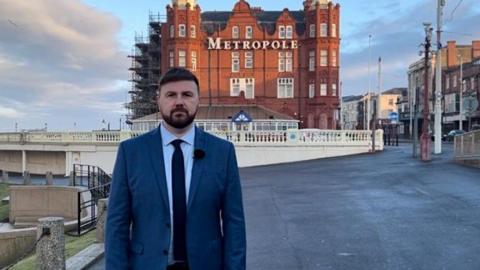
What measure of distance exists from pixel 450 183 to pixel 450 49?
280 feet

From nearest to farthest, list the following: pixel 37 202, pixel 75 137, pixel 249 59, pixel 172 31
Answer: pixel 37 202 → pixel 75 137 → pixel 172 31 → pixel 249 59

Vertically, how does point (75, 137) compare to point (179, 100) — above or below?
below

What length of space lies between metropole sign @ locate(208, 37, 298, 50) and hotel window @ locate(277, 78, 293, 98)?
3.69m

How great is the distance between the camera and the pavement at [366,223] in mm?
7770

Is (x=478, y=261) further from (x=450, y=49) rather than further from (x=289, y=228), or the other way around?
(x=450, y=49)

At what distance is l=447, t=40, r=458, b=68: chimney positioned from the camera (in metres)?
92.4

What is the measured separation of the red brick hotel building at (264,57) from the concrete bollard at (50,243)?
173 ft

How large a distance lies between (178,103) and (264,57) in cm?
5903

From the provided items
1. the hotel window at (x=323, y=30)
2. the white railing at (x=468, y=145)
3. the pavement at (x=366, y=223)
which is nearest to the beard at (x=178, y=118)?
the pavement at (x=366, y=223)

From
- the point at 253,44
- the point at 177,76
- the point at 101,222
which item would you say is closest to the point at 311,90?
the point at 253,44

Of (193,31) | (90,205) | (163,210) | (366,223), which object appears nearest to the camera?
(163,210)

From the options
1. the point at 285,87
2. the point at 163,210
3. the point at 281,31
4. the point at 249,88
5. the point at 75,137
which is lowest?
the point at 75,137

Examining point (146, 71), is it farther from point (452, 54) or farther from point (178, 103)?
point (178, 103)

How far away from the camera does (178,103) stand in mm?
3340
